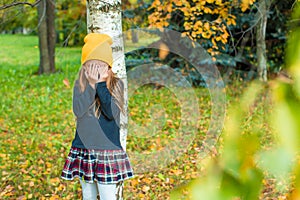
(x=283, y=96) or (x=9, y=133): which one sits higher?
(x=283, y=96)

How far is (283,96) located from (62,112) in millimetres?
6544

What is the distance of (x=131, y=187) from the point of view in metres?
3.93

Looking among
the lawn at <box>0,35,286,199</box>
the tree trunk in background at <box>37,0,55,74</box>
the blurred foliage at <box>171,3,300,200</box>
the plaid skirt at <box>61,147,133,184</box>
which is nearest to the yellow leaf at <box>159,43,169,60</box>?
the lawn at <box>0,35,286,199</box>

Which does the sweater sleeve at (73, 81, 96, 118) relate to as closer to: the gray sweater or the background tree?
the gray sweater

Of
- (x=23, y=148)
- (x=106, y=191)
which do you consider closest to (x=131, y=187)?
(x=106, y=191)

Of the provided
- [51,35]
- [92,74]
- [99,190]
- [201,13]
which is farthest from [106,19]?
[51,35]

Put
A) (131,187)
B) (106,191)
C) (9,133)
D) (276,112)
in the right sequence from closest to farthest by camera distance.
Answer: (276,112) → (106,191) → (131,187) → (9,133)

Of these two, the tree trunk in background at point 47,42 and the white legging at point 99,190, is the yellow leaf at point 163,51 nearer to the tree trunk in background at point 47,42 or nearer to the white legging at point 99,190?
the tree trunk in background at point 47,42

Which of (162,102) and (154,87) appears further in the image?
(154,87)

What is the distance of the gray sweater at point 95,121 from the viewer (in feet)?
8.84

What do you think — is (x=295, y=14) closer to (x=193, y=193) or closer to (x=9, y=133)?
(x=193, y=193)

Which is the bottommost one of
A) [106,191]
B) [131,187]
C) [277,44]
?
[131,187]

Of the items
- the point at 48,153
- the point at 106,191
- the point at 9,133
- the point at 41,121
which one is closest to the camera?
the point at 106,191

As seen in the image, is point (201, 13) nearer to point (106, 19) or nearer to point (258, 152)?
point (106, 19)
